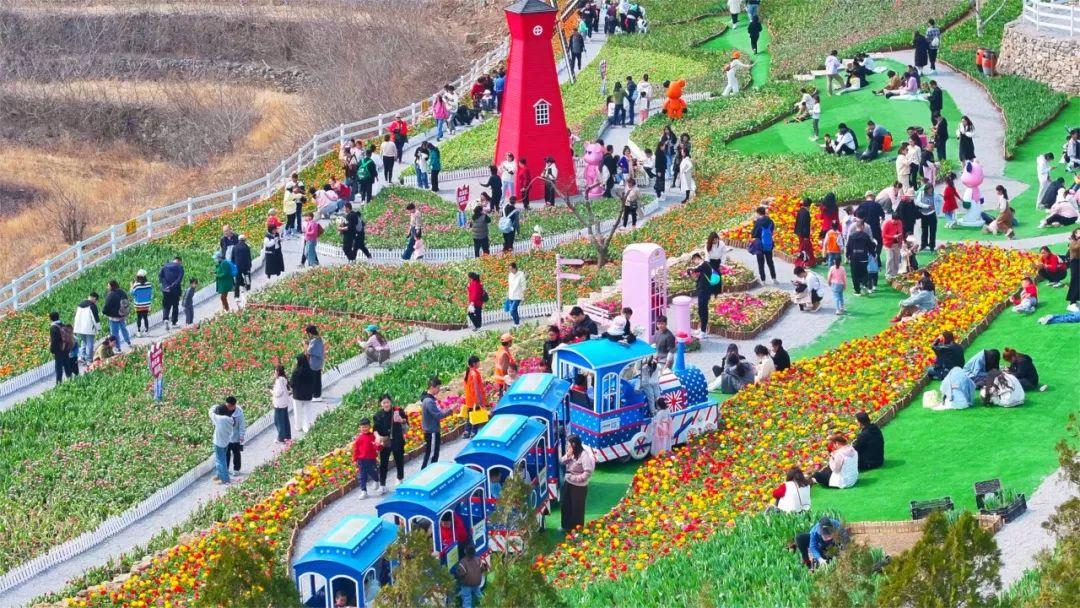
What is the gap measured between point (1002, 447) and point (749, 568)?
17.5ft

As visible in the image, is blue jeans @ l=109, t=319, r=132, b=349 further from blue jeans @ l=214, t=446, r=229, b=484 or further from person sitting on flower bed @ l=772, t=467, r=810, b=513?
person sitting on flower bed @ l=772, t=467, r=810, b=513

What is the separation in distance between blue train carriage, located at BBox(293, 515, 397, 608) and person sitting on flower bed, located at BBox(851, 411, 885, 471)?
7.58 metres

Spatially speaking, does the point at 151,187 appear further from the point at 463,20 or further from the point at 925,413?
the point at 925,413

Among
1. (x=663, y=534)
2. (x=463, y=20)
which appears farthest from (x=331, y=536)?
(x=463, y=20)

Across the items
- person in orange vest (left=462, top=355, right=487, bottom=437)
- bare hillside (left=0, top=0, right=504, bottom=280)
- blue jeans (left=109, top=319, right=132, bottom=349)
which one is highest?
person in orange vest (left=462, top=355, right=487, bottom=437)

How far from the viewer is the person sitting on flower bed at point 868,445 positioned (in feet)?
86.0

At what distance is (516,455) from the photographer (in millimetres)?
24938

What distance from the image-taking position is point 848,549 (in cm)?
Answer: 1720

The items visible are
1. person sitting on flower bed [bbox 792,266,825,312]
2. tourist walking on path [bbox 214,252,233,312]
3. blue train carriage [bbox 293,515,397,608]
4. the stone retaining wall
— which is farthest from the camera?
the stone retaining wall

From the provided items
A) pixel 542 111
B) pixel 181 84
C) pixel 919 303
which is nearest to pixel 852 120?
pixel 542 111

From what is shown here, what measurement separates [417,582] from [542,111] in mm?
31454

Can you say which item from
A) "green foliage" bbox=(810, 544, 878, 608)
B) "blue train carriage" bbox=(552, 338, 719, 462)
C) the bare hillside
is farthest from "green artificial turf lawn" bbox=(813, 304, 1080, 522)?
the bare hillside

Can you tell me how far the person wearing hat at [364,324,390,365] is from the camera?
3575 centimetres

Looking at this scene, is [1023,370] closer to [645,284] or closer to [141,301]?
[645,284]
